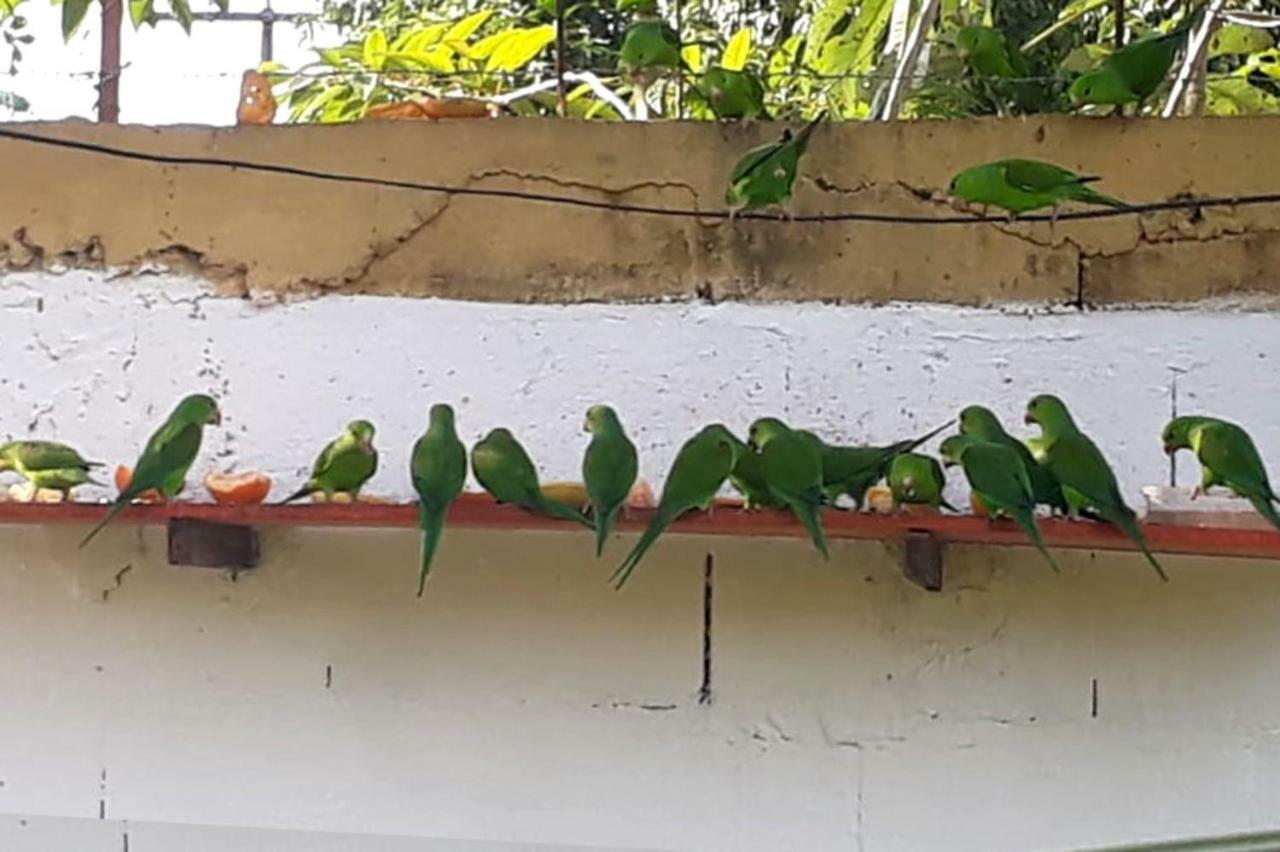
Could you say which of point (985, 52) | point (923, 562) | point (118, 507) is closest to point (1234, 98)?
point (985, 52)

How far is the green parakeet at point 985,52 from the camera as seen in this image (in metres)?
2.14

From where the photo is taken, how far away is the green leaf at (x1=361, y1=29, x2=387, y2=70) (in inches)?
96.3

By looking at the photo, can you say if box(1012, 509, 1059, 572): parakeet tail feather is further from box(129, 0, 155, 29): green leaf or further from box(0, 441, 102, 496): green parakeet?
box(129, 0, 155, 29): green leaf

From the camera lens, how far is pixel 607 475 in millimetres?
1609

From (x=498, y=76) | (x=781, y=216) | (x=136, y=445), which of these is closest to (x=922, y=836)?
(x=781, y=216)

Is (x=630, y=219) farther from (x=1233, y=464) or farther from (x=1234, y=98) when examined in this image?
Result: (x=1234, y=98)

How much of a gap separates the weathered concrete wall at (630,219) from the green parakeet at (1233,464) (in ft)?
1.13

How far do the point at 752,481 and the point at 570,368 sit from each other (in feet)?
1.40

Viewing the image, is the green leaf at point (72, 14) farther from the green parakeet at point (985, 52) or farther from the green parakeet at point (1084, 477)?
the green parakeet at point (1084, 477)

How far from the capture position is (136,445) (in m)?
1.97

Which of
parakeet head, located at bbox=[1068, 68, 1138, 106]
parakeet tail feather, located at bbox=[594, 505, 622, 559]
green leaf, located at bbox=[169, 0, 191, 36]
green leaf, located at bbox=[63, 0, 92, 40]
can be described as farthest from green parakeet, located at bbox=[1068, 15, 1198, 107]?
green leaf, located at bbox=[63, 0, 92, 40]

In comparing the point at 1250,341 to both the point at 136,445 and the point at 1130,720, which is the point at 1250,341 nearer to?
the point at 1130,720

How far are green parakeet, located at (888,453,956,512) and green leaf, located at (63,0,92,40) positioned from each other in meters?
1.31

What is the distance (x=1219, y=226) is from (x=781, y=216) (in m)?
0.59
